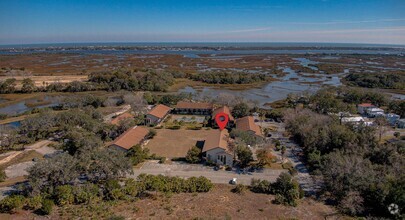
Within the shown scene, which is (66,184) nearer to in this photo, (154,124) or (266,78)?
(154,124)

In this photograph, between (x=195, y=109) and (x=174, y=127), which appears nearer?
(x=174, y=127)

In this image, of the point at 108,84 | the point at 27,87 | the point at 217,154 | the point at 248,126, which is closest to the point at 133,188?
the point at 217,154

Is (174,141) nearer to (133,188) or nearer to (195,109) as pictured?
(133,188)

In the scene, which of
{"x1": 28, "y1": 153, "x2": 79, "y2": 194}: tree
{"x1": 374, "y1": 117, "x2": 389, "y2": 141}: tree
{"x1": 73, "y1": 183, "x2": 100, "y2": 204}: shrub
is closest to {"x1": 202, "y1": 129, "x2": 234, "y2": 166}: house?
{"x1": 73, "y1": 183, "x2": 100, "y2": 204}: shrub

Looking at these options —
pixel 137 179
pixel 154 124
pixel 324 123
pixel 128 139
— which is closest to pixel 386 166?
pixel 324 123

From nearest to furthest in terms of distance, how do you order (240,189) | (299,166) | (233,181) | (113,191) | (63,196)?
1. (63,196)
2. (113,191)
3. (240,189)
4. (233,181)
5. (299,166)

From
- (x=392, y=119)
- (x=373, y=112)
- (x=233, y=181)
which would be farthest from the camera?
(x=373, y=112)

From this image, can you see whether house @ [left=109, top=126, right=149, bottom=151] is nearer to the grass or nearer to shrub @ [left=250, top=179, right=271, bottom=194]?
the grass
